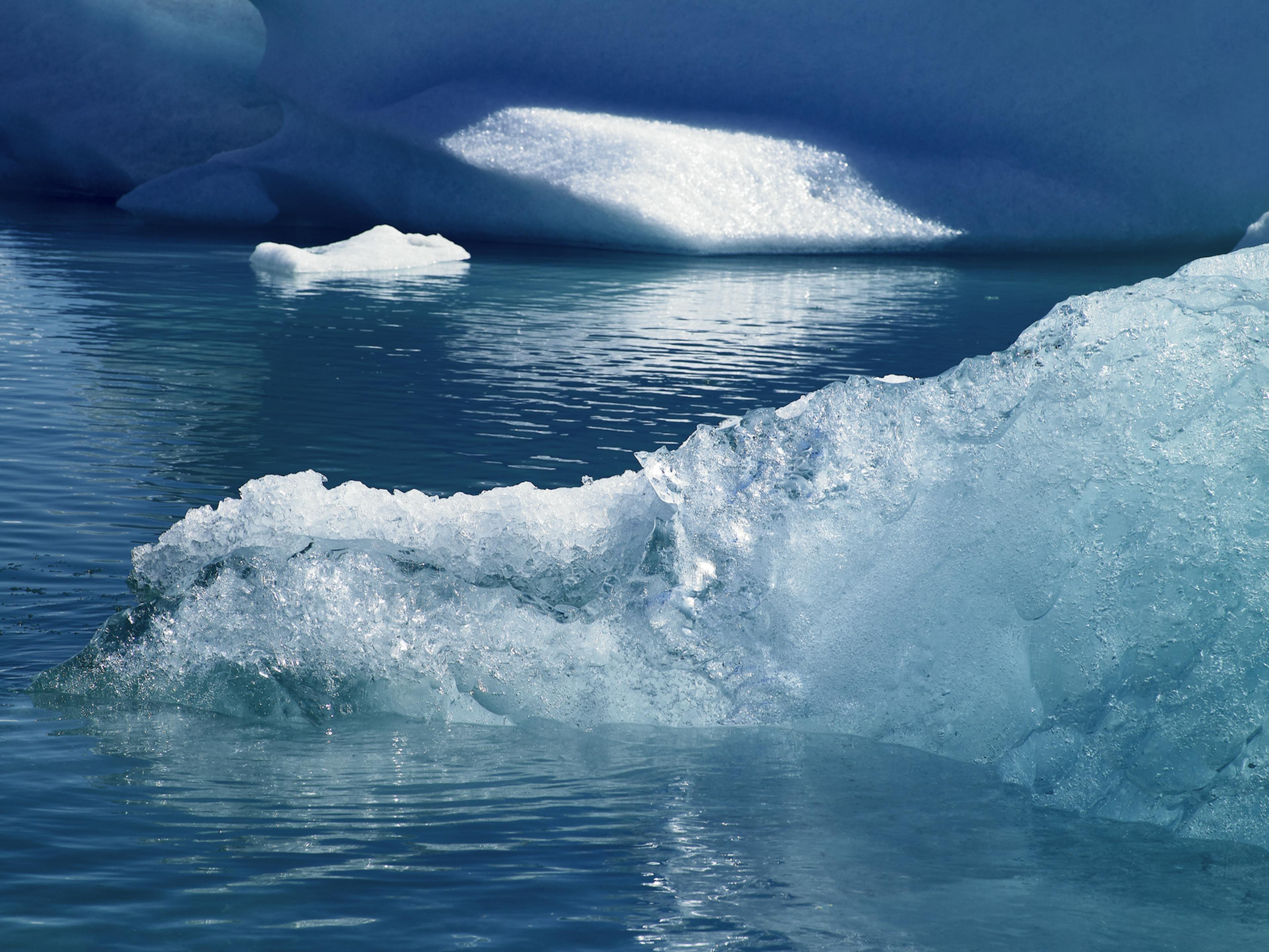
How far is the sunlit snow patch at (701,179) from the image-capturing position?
53.6 ft

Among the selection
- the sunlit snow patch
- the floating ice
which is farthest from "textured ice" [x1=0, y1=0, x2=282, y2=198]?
the floating ice

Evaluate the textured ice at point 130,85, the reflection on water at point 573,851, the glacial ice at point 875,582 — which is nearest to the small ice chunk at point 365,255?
the textured ice at point 130,85

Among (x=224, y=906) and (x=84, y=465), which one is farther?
(x=84, y=465)

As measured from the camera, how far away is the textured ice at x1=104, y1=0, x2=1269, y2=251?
16.9 meters

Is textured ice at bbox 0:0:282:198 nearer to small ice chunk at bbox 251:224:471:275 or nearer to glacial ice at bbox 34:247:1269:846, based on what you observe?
small ice chunk at bbox 251:224:471:275

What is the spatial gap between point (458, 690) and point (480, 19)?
14.7 m

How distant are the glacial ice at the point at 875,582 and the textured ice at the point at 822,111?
1314 cm

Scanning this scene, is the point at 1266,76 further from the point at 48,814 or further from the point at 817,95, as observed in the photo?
the point at 48,814

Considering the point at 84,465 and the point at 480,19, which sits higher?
the point at 480,19

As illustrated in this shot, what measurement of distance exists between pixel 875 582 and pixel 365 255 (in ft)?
39.6

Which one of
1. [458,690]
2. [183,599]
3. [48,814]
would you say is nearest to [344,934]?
[48,814]

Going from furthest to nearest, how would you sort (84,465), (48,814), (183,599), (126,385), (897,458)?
1. (126,385)
2. (84,465)
3. (183,599)
4. (897,458)
5. (48,814)

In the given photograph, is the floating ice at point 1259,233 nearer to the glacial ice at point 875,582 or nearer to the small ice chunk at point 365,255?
the small ice chunk at point 365,255

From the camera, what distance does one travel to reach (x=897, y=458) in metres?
3.53
